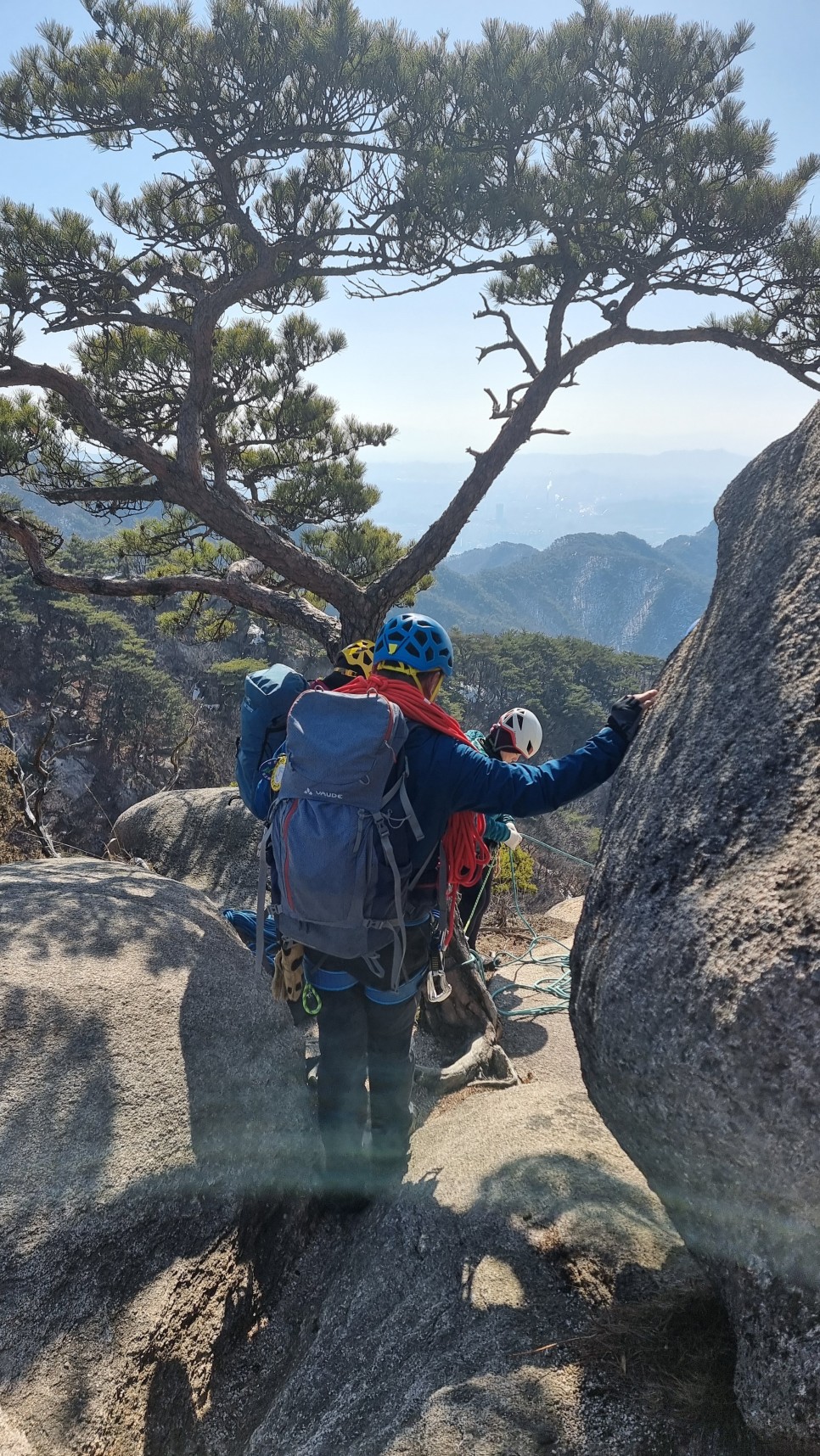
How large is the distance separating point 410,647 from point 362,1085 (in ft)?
5.78

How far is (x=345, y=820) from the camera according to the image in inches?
105

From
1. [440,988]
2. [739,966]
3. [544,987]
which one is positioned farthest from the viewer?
[544,987]

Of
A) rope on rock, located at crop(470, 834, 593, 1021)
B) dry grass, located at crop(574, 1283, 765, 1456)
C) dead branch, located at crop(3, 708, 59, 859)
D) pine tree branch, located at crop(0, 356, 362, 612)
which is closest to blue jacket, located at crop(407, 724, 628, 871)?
dry grass, located at crop(574, 1283, 765, 1456)

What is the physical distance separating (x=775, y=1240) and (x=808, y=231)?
23.0 ft

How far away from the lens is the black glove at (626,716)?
277 centimetres

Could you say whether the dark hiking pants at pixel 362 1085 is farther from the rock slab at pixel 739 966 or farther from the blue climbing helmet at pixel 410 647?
the blue climbing helmet at pixel 410 647

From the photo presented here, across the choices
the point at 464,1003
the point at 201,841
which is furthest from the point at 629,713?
the point at 201,841

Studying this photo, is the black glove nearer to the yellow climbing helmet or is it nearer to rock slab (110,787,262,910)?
the yellow climbing helmet

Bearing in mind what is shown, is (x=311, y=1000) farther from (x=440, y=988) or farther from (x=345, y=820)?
(x=345, y=820)

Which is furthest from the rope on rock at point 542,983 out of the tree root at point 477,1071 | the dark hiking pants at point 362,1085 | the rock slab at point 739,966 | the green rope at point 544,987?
the rock slab at point 739,966

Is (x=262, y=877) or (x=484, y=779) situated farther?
(x=262, y=877)

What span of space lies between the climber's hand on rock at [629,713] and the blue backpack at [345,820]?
73 cm

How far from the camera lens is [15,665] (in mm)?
29578

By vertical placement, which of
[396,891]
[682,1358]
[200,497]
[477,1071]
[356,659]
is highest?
[200,497]
